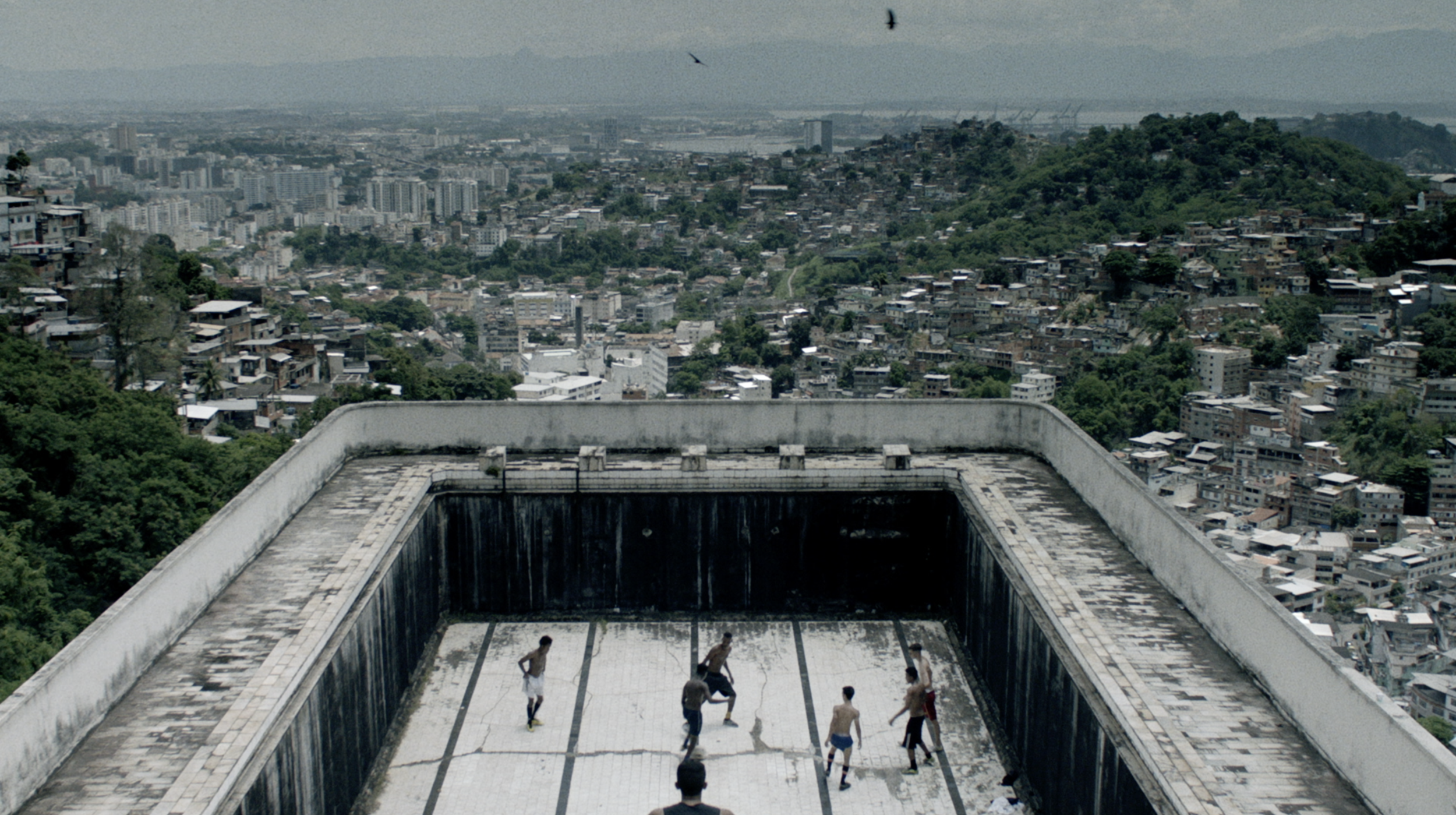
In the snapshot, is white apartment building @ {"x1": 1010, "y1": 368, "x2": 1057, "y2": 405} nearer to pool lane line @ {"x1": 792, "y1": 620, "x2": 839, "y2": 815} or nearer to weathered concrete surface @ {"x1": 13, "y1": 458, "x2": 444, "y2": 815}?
pool lane line @ {"x1": 792, "y1": 620, "x2": 839, "y2": 815}

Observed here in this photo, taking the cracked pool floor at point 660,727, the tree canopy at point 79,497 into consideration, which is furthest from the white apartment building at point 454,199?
the cracked pool floor at point 660,727

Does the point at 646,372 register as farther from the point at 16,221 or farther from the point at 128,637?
the point at 128,637

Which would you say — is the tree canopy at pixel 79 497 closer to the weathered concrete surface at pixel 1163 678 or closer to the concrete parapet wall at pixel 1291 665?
the weathered concrete surface at pixel 1163 678

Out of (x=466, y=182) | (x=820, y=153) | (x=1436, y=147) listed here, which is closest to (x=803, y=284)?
(x=820, y=153)

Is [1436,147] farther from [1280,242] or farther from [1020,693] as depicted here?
[1020,693]

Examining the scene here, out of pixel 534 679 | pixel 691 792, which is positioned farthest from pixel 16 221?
pixel 691 792

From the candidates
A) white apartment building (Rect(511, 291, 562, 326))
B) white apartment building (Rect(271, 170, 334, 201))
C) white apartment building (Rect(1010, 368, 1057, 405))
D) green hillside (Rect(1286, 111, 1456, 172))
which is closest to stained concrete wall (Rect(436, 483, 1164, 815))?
white apartment building (Rect(1010, 368, 1057, 405))
